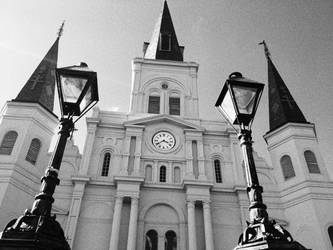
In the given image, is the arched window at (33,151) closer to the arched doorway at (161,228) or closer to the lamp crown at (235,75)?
the arched doorway at (161,228)

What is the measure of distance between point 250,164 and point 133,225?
1246 cm

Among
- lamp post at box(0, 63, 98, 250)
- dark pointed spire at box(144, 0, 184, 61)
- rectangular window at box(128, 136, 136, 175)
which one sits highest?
dark pointed spire at box(144, 0, 184, 61)

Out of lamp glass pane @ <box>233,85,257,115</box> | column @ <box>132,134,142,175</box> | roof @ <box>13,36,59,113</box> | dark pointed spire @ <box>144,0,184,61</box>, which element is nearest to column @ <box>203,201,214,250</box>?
column @ <box>132,134,142,175</box>

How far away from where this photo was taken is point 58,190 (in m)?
16.3

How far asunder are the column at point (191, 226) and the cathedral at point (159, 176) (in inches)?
2.4

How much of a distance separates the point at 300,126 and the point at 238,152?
4724 millimetres

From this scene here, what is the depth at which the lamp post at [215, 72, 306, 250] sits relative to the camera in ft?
9.36

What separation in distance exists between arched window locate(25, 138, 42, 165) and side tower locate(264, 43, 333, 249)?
16.2 meters

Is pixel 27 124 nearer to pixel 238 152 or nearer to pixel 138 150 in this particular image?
pixel 138 150

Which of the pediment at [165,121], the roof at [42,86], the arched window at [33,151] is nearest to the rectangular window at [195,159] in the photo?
the pediment at [165,121]

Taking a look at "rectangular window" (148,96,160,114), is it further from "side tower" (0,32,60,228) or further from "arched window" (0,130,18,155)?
"arched window" (0,130,18,155)

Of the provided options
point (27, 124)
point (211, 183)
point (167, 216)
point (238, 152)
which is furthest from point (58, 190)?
point (238, 152)

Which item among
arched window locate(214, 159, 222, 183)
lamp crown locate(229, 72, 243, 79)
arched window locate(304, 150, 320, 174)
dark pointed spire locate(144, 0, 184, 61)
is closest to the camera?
lamp crown locate(229, 72, 243, 79)

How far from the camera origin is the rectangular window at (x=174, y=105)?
74.4 feet
